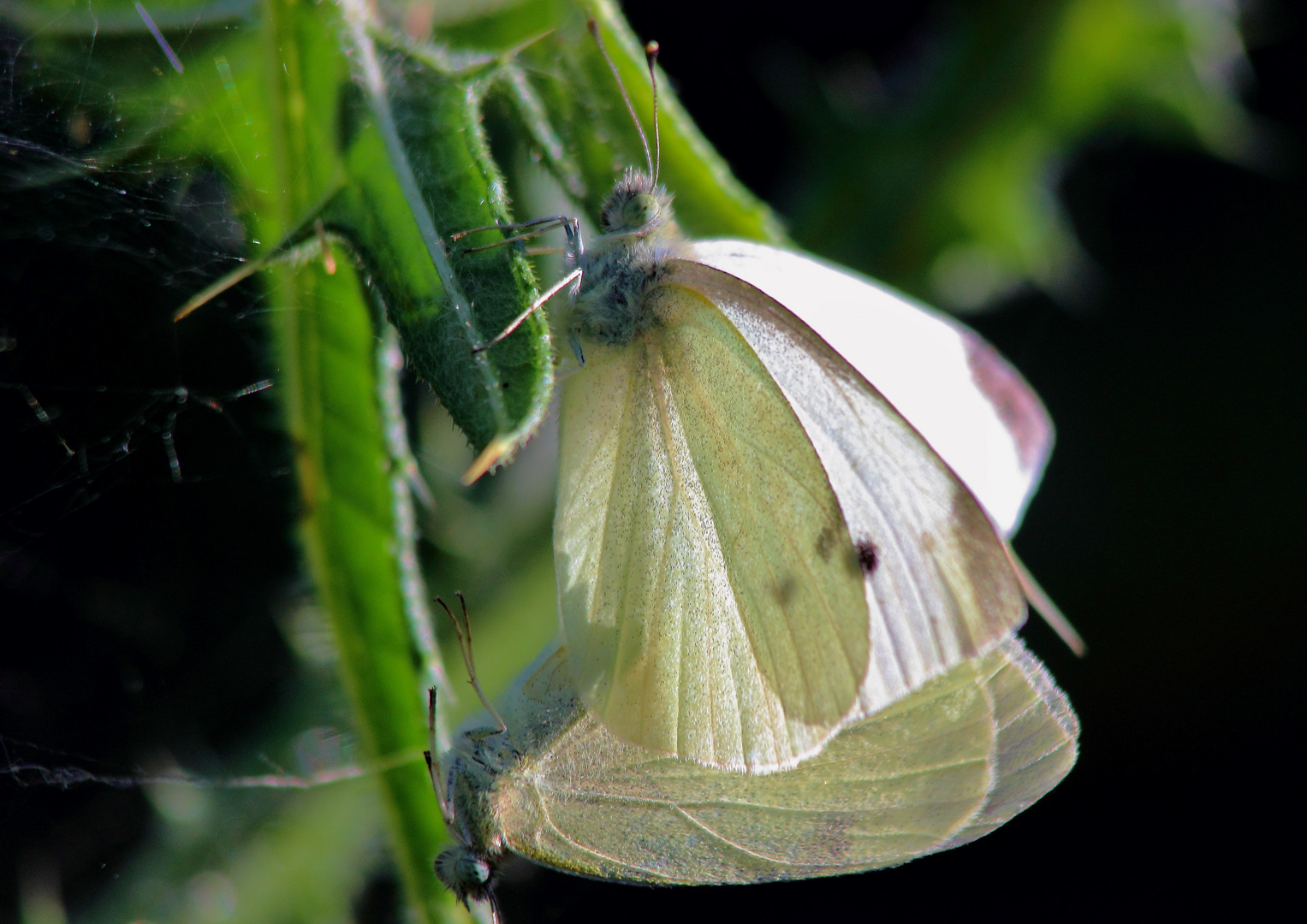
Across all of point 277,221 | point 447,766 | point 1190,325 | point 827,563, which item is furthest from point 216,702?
point 1190,325

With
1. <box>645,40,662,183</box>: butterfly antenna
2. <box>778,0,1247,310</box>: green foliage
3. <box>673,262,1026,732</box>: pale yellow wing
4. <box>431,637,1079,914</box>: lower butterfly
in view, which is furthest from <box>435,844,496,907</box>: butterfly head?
<box>778,0,1247,310</box>: green foliage

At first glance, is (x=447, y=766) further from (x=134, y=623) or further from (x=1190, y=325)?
(x=1190, y=325)

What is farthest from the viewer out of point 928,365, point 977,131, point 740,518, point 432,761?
point 977,131

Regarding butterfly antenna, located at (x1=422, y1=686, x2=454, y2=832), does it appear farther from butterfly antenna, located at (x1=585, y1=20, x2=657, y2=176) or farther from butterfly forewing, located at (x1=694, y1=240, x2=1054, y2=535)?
butterfly antenna, located at (x1=585, y1=20, x2=657, y2=176)

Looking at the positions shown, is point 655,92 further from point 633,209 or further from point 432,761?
point 432,761

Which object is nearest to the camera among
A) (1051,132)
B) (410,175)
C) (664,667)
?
(410,175)

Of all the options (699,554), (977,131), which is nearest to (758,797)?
(699,554)
